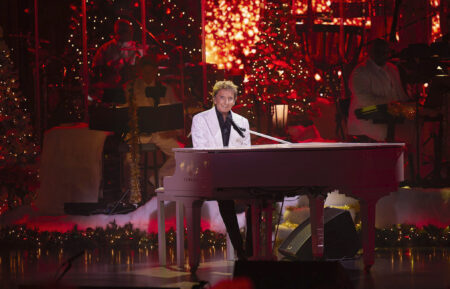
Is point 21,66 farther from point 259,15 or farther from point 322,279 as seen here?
point 322,279

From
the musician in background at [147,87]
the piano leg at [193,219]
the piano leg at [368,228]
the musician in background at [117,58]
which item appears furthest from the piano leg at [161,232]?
the musician in background at [117,58]

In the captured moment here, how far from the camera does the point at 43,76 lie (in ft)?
40.3

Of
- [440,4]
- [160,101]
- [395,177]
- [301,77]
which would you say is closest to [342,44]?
[301,77]

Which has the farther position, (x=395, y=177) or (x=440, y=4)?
(x=440, y=4)

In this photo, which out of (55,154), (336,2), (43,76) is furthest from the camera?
(43,76)

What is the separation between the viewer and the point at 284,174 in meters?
5.36

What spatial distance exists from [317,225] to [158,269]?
1373 mm

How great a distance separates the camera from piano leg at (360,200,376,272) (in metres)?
5.72

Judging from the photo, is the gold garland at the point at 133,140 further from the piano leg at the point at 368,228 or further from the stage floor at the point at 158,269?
the piano leg at the point at 368,228

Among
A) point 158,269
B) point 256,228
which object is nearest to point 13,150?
point 158,269

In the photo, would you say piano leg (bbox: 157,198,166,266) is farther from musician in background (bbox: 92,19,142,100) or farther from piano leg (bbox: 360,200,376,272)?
musician in background (bbox: 92,19,142,100)

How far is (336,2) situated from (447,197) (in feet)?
13.7

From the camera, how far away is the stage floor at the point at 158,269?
569 centimetres

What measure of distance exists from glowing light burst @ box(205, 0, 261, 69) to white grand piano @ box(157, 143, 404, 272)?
5.96 metres
